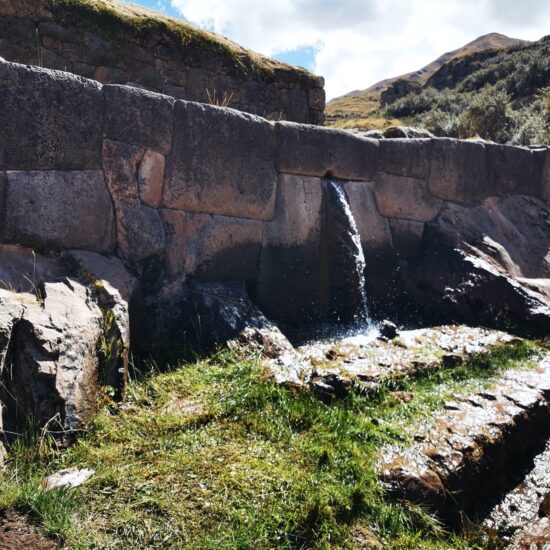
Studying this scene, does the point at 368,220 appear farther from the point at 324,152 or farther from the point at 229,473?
the point at 229,473

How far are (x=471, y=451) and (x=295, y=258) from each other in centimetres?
262

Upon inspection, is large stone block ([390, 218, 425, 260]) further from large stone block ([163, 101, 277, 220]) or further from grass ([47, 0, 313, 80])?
grass ([47, 0, 313, 80])

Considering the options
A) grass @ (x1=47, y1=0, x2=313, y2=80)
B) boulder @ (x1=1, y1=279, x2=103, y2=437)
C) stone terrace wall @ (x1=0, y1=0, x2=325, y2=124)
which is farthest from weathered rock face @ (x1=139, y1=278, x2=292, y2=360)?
grass @ (x1=47, y1=0, x2=313, y2=80)

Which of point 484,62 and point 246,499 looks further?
point 484,62

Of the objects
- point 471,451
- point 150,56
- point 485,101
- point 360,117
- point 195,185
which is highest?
point 360,117

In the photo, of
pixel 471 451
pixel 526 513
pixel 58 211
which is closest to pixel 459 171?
pixel 471 451

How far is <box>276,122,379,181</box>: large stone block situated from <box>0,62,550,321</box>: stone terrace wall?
0.04ft

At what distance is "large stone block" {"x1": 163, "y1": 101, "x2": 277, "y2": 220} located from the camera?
4629 mm

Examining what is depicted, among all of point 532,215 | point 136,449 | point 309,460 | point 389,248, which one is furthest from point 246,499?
point 532,215

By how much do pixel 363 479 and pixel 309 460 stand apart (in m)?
0.29

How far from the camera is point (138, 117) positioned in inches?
171

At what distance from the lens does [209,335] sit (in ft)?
14.2

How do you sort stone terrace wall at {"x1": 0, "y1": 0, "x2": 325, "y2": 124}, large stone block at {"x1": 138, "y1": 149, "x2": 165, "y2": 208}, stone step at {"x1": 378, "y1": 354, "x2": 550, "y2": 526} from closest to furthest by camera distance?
stone step at {"x1": 378, "y1": 354, "x2": 550, "y2": 526}, large stone block at {"x1": 138, "y1": 149, "x2": 165, "y2": 208}, stone terrace wall at {"x1": 0, "y1": 0, "x2": 325, "y2": 124}

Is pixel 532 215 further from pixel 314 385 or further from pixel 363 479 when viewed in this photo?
pixel 363 479
